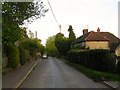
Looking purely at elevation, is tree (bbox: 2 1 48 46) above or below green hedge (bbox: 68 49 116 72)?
above

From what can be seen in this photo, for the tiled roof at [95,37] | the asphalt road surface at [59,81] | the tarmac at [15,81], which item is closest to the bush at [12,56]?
the asphalt road surface at [59,81]

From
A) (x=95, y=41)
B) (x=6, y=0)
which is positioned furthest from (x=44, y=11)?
(x=95, y=41)

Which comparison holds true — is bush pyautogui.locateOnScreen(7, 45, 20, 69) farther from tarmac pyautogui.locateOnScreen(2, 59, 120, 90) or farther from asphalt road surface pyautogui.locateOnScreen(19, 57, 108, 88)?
tarmac pyautogui.locateOnScreen(2, 59, 120, 90)

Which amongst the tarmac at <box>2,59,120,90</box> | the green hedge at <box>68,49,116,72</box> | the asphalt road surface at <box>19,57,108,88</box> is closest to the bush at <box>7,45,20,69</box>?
the asphalt road surface at <box>19,57,108,88</box>

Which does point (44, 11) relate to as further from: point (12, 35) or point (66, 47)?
point (66, 47)

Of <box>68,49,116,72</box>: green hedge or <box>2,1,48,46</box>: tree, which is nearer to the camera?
<box>2,1,48,46</box>: tree

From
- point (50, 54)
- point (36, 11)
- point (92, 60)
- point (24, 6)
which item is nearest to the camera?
point (24, 6)

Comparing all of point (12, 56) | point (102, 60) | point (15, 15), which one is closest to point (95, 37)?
point (102, 60)

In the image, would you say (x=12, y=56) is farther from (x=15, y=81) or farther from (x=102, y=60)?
(x=15, y=81)

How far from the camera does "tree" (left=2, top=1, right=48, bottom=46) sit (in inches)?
864

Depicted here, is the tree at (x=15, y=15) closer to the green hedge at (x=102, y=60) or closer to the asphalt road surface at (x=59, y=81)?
the asphalt road surface at (x=59, y=81)

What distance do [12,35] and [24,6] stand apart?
8.22 feet

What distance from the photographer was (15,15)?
22438 millimetres

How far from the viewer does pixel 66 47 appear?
89688 mm
